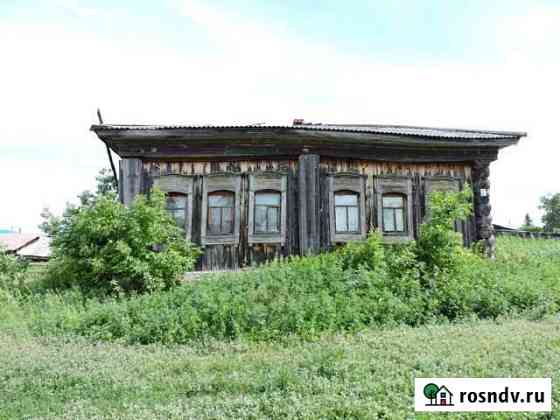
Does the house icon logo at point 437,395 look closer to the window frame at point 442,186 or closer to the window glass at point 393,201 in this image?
the window glass at point 393,201

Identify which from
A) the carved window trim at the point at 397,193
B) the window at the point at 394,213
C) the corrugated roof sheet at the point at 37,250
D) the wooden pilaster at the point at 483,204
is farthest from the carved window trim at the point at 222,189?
the corrugated roof sheet at the point at 37,250

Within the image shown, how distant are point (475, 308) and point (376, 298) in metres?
1.76

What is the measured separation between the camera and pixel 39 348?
6.56 meters

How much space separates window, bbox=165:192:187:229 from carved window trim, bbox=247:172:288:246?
5.39ft

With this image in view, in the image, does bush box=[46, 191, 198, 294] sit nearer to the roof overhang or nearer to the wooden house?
the wooden house

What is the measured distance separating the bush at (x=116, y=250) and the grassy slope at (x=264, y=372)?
280 centimetres

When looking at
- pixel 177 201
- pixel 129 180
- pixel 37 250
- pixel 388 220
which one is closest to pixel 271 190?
pixel 177 201

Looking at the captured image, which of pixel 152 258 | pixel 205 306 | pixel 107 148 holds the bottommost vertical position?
pixel 205 306

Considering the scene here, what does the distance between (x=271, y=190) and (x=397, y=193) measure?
11.1ft

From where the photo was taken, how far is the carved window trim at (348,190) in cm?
1179

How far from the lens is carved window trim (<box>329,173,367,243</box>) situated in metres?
11.8

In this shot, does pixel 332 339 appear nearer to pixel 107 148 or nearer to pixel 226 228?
pixel 226 228

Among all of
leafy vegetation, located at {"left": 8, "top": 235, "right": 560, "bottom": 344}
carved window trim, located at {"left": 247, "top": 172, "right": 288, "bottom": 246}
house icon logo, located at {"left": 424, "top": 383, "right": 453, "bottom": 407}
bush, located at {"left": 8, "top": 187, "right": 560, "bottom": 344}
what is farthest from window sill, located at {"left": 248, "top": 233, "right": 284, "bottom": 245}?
house icon logo, located at {"left": 424, "top": 383, "right": 453, "bottom": 407}

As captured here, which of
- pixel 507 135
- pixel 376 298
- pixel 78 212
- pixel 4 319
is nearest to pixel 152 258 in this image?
pixel 78 212
